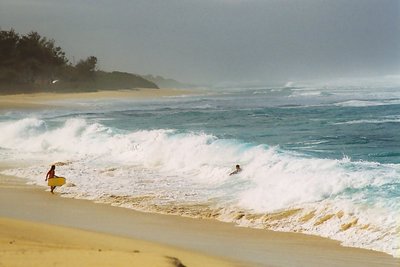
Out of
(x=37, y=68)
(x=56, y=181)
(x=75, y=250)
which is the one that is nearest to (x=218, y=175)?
(x=56, y=181)

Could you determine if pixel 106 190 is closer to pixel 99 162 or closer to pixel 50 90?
pixel 99 162

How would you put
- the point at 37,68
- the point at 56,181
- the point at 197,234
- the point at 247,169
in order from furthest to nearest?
the point at 37,68 < the point at 247,169 < the point at 56,181 < the point at 197,234

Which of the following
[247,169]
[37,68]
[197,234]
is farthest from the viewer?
[37,68]

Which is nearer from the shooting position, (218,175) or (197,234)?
(197,234)

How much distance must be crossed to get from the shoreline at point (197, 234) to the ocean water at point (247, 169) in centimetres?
48

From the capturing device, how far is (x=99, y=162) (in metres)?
22.0

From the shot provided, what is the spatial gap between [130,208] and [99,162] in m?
8.69

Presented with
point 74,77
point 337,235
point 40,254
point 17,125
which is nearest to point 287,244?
point 337,235

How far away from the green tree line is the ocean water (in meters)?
51.3

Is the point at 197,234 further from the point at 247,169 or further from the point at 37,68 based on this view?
the point at 37,68

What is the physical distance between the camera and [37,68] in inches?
3418

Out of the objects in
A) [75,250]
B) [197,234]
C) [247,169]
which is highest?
[75,250]

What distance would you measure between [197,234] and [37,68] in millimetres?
80359

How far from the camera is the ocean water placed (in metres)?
11.6
